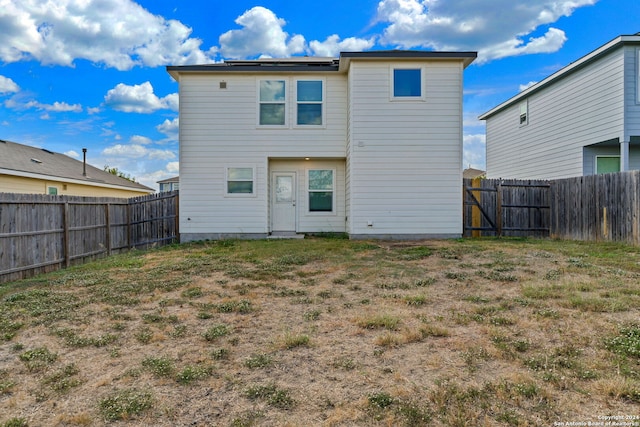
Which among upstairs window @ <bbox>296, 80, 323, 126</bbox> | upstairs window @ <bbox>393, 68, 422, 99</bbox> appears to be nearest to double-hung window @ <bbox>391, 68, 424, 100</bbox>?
upstairs window @ <bbox>393, 68, 422, 99</bbox>

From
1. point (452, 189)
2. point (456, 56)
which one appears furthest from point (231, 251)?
point (456, 56)

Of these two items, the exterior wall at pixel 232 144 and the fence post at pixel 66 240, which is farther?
the exterior wall at pixel 232 144

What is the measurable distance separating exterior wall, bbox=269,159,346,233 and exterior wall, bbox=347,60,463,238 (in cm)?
123

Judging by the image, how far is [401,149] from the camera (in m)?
10.2

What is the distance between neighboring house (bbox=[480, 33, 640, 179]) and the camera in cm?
1016

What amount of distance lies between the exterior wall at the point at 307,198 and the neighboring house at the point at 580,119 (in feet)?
27.7

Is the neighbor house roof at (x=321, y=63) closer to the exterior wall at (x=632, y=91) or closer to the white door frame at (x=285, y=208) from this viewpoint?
the white door frame at (x=285, y=208)

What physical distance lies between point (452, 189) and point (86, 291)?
30.6ft

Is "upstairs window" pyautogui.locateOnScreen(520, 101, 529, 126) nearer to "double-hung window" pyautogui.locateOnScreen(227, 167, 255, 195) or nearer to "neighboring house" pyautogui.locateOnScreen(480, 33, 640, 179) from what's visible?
"neighboring house" pyautogui.locateOnScreen(480, 33, 640, 179)

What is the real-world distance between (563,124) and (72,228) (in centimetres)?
1605

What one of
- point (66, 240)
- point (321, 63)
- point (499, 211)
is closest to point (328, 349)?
point (66, 240)

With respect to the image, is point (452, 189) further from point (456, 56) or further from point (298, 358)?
point (298, 358)

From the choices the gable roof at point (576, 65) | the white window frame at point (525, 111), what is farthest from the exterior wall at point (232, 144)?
the white window frame at point (525, 111)

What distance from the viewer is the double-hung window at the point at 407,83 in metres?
10.1
